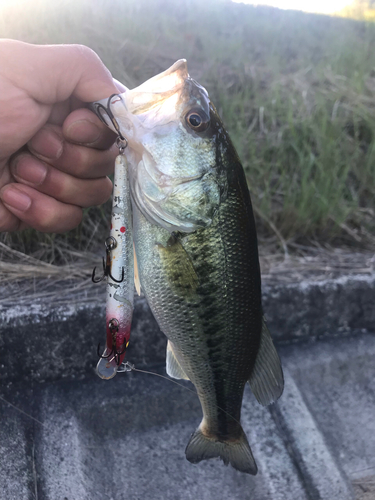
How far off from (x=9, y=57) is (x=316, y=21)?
272 inches

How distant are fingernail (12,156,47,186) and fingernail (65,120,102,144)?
0.23 metres

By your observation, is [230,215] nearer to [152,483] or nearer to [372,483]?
[152,483]

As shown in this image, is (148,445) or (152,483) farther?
(148,445)

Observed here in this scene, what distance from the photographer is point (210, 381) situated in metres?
1.39

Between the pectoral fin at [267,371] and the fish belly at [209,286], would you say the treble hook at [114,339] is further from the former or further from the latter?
the pectoral fin at [267,371]

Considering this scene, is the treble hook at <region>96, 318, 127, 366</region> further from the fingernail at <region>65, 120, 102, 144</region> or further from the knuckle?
the knuckle

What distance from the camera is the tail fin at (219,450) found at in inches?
57.0

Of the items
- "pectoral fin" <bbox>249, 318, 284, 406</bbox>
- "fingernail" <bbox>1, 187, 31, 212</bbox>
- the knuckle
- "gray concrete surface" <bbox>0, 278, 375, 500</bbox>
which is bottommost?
"gray concrete surface" <bbox>0, 278, 375, 500</bbox>

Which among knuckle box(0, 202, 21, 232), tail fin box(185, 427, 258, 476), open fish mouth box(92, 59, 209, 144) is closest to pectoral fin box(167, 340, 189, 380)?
tail fin box(185, 427, 258, 476)

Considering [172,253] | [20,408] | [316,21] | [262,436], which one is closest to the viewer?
[172,253]

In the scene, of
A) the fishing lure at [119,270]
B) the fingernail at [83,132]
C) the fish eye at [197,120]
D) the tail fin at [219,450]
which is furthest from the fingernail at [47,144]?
the tail fin at [219,450]

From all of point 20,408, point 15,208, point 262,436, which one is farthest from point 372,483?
Result: point 15,208

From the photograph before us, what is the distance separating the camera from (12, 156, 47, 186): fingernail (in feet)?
4.96

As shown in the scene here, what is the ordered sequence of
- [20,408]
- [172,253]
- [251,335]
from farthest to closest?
[20,408]
[251,335]
[172,253]
